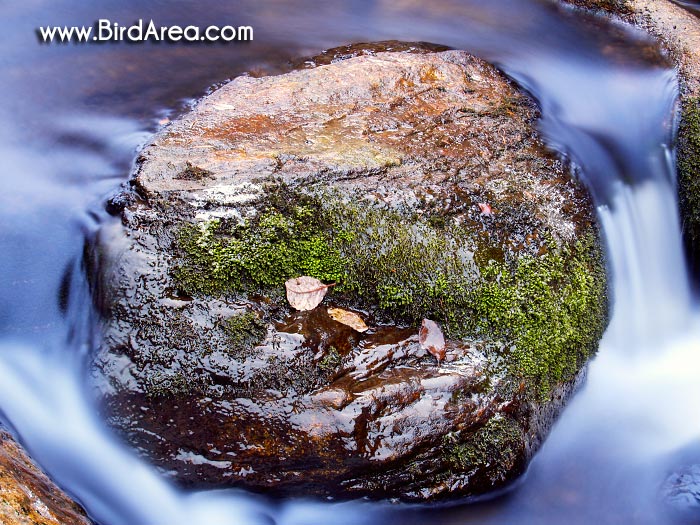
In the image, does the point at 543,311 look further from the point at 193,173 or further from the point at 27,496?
the point at 27,496

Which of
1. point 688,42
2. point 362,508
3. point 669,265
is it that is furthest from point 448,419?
point 688,42

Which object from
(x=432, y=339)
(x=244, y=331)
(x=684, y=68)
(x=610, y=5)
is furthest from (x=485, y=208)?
(x=610, y=5)

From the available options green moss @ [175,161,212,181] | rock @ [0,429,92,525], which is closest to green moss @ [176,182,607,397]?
green moss @ [175,161,212,181]

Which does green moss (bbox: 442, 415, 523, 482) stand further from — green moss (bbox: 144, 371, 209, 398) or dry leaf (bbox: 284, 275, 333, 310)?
green moss (bbox: 144, 371, 209, 398)

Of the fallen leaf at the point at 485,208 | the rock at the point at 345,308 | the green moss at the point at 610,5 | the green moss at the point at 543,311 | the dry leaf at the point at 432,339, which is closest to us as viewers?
the rock at the point at 345,308

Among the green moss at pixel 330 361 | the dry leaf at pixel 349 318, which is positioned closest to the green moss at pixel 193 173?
the dry leaf at pixel 349 318

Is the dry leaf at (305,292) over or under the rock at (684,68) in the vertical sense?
under

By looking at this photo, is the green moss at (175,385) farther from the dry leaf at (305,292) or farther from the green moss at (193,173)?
the green moss at (193,173)
